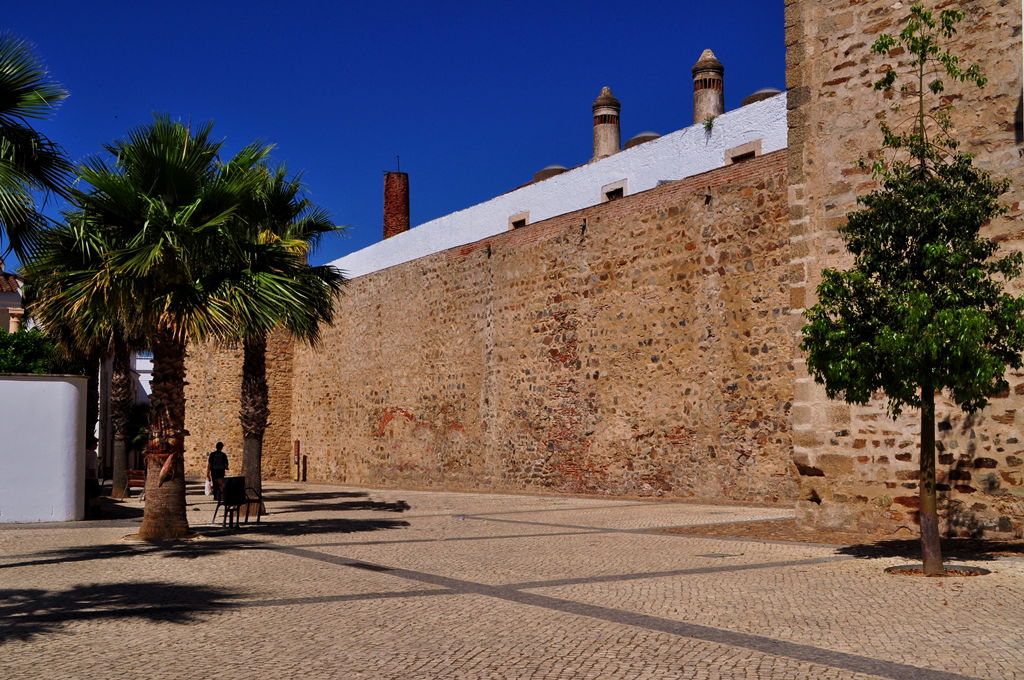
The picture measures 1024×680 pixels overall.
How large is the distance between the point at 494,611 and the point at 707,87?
21031 mm

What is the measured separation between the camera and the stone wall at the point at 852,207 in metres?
9.41

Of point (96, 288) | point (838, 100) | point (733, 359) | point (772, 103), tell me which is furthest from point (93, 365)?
point (838, 100)

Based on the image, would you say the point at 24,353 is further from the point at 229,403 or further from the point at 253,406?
the point at 253,406

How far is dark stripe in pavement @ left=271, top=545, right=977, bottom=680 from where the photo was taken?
A: 471cm

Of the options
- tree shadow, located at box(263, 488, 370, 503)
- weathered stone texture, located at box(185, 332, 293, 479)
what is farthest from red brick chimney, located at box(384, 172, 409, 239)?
tree shadow, located at box(263, 488, 370, 503)

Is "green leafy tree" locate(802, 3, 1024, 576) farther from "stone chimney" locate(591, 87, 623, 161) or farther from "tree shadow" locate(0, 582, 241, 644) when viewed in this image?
"stone chimney" locate(591, 87, 623, 161)

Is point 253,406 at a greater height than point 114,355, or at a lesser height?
lesser

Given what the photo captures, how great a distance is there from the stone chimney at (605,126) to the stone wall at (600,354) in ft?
22.0

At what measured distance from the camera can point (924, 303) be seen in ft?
24.4

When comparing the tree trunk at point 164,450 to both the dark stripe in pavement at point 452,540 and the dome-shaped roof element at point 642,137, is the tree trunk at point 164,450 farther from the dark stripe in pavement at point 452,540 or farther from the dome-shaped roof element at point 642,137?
the dome-shaped roof element at point 642,137

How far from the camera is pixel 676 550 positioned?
32.2 feet

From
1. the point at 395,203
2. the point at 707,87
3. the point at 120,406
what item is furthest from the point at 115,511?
the point at 395,203

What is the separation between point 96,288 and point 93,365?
1137cm

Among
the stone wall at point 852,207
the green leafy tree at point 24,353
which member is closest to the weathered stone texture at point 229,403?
the green leafy tree at point 24,353
